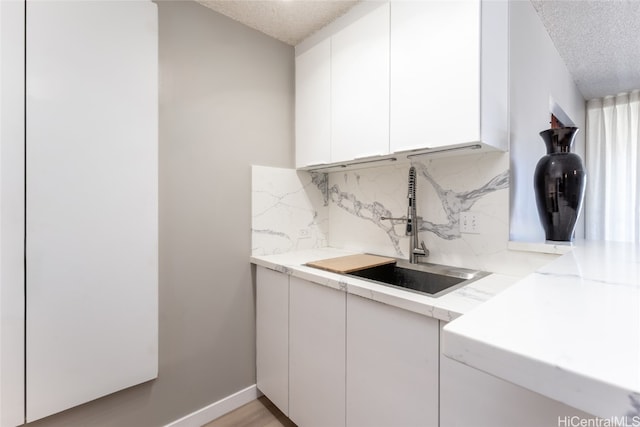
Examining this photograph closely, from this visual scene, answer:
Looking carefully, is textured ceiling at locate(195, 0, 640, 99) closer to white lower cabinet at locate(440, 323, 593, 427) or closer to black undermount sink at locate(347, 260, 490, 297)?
black undermount sink at locate(347, 260, 490, 297)

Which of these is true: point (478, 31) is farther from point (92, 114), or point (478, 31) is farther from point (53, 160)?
point (53, 160)

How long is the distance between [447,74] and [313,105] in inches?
33.8

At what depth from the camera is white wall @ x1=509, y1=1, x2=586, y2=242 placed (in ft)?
4.77

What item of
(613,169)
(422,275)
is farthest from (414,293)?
(613,169)

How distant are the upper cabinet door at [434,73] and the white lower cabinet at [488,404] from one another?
836 mm

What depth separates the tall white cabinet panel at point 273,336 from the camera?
5.20 ft

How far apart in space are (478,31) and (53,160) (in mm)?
1726

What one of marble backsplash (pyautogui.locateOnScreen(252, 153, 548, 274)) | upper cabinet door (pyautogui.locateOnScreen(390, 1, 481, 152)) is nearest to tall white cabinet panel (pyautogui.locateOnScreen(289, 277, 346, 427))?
marble backsplash (pyautogui.locateOnScreen(252, 153, 548, 274))

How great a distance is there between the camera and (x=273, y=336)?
1.69m

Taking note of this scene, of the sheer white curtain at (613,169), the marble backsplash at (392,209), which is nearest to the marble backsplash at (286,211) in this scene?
the marble backsplash at (392,209)

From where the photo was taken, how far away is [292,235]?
2008 millimetres

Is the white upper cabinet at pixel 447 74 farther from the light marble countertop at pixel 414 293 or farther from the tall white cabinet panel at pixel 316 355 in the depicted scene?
the tall white cabinet panel at pixel 316 355

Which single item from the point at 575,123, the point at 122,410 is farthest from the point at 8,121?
the point at 575,123

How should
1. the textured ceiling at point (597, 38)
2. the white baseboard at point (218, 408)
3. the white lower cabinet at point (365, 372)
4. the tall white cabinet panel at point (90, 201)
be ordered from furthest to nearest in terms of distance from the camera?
the textured ceiling at point (597, 38) < the white baseboard at point (218, 408) < the tall white cabinet panel at point (90, 201) < the white lower cabinet at point (365, 372)
